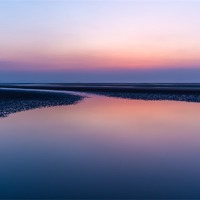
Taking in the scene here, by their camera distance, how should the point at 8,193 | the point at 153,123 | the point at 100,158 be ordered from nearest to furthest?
the point at 8,193, the point at 100,158, the point at 153,123

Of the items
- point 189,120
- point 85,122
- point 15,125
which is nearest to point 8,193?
point 15,125

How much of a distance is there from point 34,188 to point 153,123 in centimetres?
1498

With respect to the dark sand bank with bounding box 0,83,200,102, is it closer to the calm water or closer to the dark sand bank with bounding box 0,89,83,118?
the dark sand bank with bounding box 0,89,83,118

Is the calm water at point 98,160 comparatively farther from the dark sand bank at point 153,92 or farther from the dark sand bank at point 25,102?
the dark sand bank at point 153,92

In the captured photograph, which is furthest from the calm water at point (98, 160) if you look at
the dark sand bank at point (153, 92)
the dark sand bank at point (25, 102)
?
the dark sand bank at point (153, 92)

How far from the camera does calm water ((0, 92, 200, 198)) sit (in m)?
7.96

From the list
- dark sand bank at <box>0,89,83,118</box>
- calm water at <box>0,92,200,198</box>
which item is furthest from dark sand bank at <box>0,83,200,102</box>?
calm water at <box>0,92,200,198</box>

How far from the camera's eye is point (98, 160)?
10.9 meters

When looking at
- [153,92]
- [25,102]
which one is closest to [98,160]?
[25,102]

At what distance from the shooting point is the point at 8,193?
7719mm

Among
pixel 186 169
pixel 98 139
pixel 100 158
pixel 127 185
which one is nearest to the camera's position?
pixel 127 185

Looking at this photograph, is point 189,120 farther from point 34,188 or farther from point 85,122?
point 34,188

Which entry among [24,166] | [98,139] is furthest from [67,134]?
[24,166]

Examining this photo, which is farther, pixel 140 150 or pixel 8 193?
pixel 140 150
